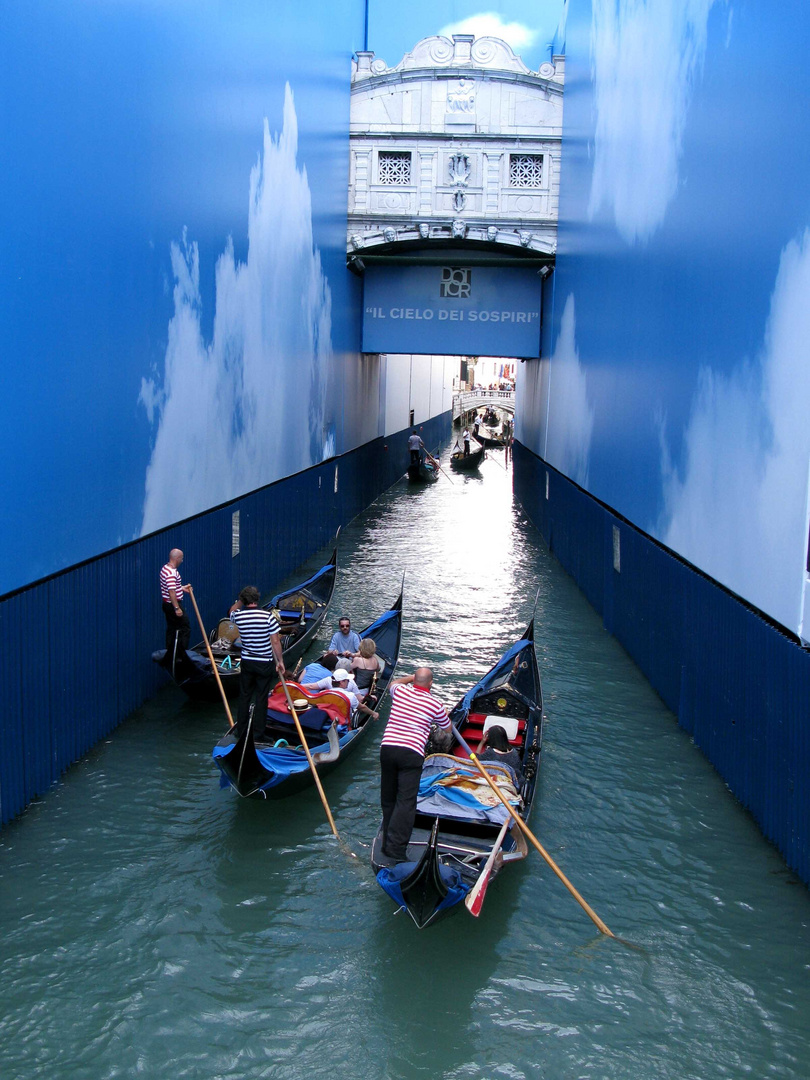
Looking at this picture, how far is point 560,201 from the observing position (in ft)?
62.5

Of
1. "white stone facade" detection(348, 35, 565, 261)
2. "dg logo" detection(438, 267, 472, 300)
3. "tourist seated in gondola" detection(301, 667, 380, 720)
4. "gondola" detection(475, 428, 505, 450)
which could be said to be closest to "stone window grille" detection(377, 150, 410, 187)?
"white stone facade" detection(348, 35, 565, 261)

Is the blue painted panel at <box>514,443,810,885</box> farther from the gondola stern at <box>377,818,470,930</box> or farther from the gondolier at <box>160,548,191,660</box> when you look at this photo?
the gondolier at <box>160,548,191,660</box>

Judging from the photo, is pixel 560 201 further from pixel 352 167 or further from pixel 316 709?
pixel 316 709

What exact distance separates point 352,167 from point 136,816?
52.3ft

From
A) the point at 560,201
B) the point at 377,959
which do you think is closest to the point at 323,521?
the point at 560,201

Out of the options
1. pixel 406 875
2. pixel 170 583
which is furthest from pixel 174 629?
pixel 406 875

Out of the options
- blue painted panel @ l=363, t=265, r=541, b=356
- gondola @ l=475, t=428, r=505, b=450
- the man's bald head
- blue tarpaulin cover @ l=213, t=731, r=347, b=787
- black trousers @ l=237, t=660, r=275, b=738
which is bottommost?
blue tarpaulin cover @ l=213, t=731, r=347, b=787

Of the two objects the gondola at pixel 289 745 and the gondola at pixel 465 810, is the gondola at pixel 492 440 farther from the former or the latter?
the gondola at pixel 465 810

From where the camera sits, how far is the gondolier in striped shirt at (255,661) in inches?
295

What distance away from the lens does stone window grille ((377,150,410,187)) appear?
64.8 ft

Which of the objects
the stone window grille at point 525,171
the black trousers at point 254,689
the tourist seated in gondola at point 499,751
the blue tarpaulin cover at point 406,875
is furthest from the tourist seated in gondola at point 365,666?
the stone window grille at point 525,171

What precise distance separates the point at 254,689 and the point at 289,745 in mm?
740

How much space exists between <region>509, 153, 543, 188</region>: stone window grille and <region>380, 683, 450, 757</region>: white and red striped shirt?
15.8 meters

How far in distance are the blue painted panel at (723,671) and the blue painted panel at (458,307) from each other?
8958 mm
